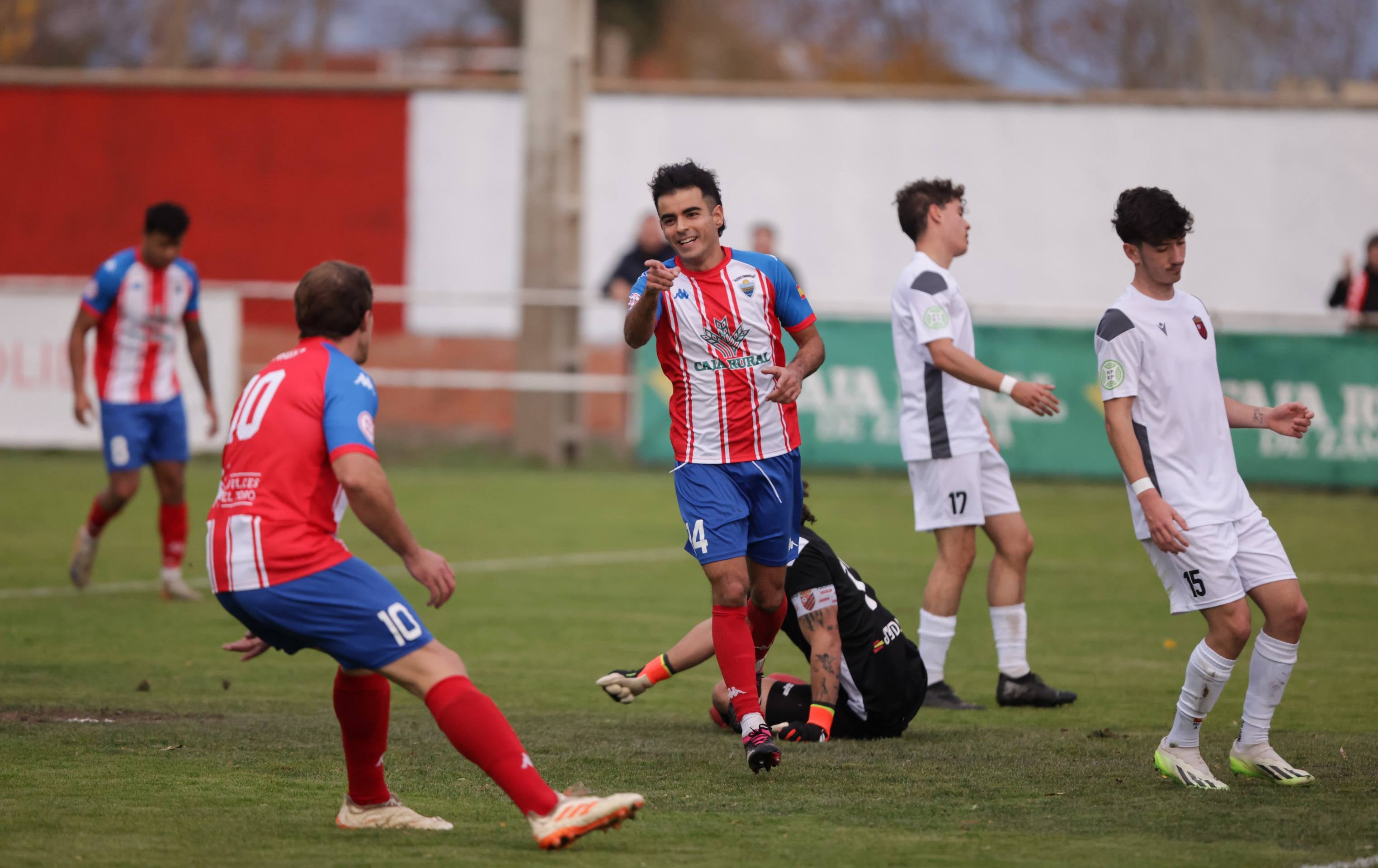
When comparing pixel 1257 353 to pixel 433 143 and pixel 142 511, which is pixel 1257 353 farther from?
pixel 433 143

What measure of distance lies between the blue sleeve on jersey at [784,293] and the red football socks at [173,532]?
17.8 feet

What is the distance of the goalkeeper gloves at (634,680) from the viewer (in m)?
6.63

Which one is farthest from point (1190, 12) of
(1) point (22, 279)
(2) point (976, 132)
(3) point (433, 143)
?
(1) point (22, 279)

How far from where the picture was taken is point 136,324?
35.3 ft

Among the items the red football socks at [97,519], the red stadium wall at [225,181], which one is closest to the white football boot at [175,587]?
the red football socks at [97,519]

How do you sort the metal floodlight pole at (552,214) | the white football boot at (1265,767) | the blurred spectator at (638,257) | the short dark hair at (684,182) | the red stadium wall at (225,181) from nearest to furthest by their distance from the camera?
the white football boot at (1265,767) < the short dark hair at (684,182) < the blurred spectator at (638,257) < the metal floodlight pole at (552,214) < the red stadium wall at (225,181)

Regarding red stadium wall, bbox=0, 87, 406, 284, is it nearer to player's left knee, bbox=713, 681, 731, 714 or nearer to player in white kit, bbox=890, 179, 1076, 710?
player in white kit, bbox=890, 179, 1076, 710

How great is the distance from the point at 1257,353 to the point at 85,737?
515 inches

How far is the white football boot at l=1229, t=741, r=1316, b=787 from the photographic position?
5.73 meters

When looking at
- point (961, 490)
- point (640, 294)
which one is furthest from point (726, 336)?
point (961, 490)

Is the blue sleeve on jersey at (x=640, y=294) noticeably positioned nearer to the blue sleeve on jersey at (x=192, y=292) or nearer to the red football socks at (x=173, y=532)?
the red football socks at (x=173, y=532)

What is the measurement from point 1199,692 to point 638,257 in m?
12.5

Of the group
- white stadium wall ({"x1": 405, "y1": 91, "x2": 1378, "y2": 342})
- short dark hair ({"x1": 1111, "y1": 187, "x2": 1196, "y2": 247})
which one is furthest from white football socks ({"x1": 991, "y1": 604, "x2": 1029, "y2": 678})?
white stadium wall ({"x1": 405, "y1": 91, "x2": 1378, "y2": 342})

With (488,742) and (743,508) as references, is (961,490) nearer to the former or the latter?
(743,508)
